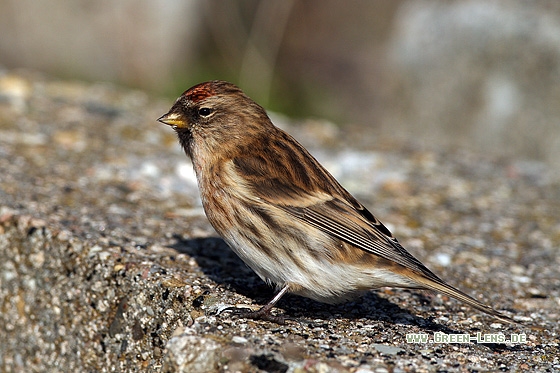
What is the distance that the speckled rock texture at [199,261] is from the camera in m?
2.89

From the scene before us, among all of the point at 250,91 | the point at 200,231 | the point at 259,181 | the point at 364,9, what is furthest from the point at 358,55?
the point at 259,181

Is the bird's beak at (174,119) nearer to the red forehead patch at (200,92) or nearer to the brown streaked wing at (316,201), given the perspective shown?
the red forehead patch at (200,92)

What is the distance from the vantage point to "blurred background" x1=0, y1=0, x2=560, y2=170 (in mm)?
6383

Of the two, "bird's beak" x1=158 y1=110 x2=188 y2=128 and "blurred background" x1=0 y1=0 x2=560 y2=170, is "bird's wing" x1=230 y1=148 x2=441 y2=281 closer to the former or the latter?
"bird's beak" x1=158 y1=110 x2=188 y2=128

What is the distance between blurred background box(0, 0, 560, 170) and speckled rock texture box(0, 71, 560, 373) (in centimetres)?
89

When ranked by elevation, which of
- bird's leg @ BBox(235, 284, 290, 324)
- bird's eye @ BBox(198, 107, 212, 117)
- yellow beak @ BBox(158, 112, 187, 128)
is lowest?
bird's leg @ BBox(235, 284, 290, 324)

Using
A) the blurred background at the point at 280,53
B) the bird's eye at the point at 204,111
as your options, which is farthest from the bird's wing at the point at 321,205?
the blurred background at the point at 280,53

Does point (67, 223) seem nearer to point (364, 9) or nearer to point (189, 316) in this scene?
point (189, 316)

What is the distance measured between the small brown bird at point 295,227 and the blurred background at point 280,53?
3.04 m

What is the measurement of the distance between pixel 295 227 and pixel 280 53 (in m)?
5.31

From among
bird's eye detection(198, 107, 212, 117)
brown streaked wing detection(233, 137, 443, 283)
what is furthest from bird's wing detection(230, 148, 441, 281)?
bird's eye detection(198, 107, 212, 117)

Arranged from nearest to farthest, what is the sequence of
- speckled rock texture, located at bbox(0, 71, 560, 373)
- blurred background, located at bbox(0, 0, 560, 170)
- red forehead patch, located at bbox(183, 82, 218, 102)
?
speckled rock texture, located at bbox(0, 71, 560, 373), red forehead patch, located at bbox(183, 82, 218, 102), blurred background, located at bbox(0, 0, 560, 170)

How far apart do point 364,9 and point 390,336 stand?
5.56 m

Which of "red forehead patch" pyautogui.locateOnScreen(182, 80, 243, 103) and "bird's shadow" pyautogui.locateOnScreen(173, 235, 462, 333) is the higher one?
"red forehead patch" pyautogui.locateOnScreen(182, 80, 243, 103)
